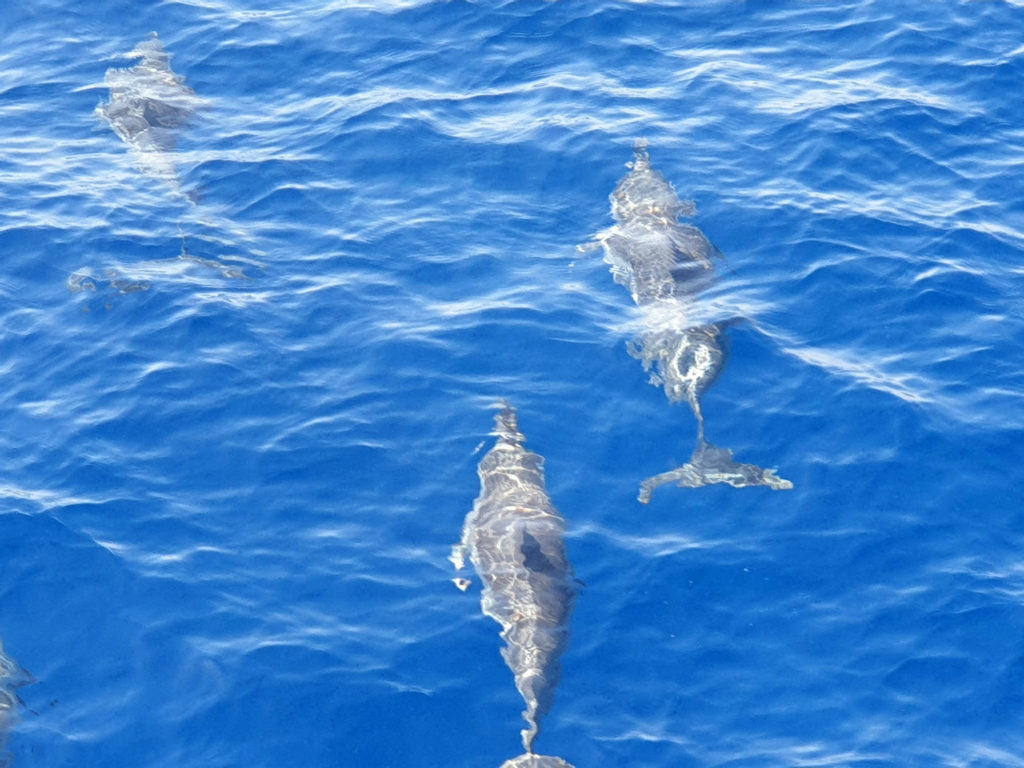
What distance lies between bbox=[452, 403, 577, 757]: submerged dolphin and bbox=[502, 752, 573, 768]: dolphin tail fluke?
0.01 metres

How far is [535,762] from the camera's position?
11.5 meters

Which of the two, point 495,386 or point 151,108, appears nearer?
point 495,386

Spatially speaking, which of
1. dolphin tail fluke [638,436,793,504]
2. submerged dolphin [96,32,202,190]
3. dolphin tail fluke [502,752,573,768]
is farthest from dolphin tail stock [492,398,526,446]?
submerged dolphin [96,32,202,190]

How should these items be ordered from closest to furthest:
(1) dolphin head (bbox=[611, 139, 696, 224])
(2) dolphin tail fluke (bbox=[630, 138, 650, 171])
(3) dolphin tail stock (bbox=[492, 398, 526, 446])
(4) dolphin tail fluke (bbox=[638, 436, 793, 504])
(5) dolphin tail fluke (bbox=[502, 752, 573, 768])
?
(5) dolphin tail fluke (bbox=[502, 752, 573, 768]), (4) dolphin tail fluke (bbox=[638, 436, 793, 504]), (3) dolphin tail stock (bbox=[492, 398, 526, 446]), (1) dolphin head (bbox=[611, 139, 696, 224]), (2) dolphin tail fluke (bbox=[630, 138, 650, 171])

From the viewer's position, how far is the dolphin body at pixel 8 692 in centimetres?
1184

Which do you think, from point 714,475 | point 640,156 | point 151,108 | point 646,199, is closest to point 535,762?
point 714,475

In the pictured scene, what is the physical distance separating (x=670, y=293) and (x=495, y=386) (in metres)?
3.02

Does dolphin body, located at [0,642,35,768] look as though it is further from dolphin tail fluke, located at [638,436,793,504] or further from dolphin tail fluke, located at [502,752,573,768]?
dolphin tail fluke, located at [638,436,793,504]

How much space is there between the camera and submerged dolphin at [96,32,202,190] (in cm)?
2059

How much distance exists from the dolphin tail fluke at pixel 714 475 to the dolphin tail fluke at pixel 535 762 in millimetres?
3703

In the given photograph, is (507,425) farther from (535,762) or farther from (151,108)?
(151,108)

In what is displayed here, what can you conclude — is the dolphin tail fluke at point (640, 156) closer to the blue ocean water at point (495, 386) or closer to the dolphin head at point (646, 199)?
the dolphin head at point (646, 199)

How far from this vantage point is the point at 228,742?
11.9 m

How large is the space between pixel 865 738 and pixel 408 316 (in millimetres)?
8737
